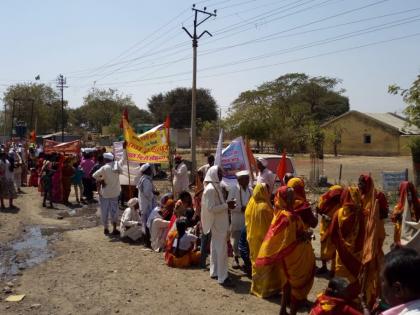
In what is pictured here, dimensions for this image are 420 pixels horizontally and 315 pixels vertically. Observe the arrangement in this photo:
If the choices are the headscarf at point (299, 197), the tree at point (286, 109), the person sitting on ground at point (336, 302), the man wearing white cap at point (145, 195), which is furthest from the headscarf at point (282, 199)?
the tree at point (286, 109)

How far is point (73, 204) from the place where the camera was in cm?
1591

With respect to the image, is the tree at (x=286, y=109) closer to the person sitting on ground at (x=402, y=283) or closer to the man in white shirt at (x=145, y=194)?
the man in white shirt at (x=145, y=194)

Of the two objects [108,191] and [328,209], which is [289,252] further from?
[108,191]

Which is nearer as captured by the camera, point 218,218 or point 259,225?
point 259,225

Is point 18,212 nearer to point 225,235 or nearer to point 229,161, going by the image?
point 229,161

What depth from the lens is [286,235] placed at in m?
5.33

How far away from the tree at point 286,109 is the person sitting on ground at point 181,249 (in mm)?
28942

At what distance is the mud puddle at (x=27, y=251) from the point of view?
27.7 ft

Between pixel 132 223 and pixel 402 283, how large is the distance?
8369mm

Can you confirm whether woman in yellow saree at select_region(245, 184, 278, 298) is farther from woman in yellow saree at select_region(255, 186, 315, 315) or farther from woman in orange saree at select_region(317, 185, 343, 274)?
woman in orange saree at select_region(317, 185, 343, 274)

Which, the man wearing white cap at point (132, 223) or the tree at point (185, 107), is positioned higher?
the tree at point (185, 107)

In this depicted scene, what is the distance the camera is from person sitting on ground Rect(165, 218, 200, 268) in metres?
8.20

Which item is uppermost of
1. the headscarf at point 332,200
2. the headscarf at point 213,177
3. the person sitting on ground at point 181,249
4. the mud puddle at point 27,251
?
the headscarf at point 213,177

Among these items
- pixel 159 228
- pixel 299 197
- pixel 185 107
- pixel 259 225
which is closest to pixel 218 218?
pixel 259 225
